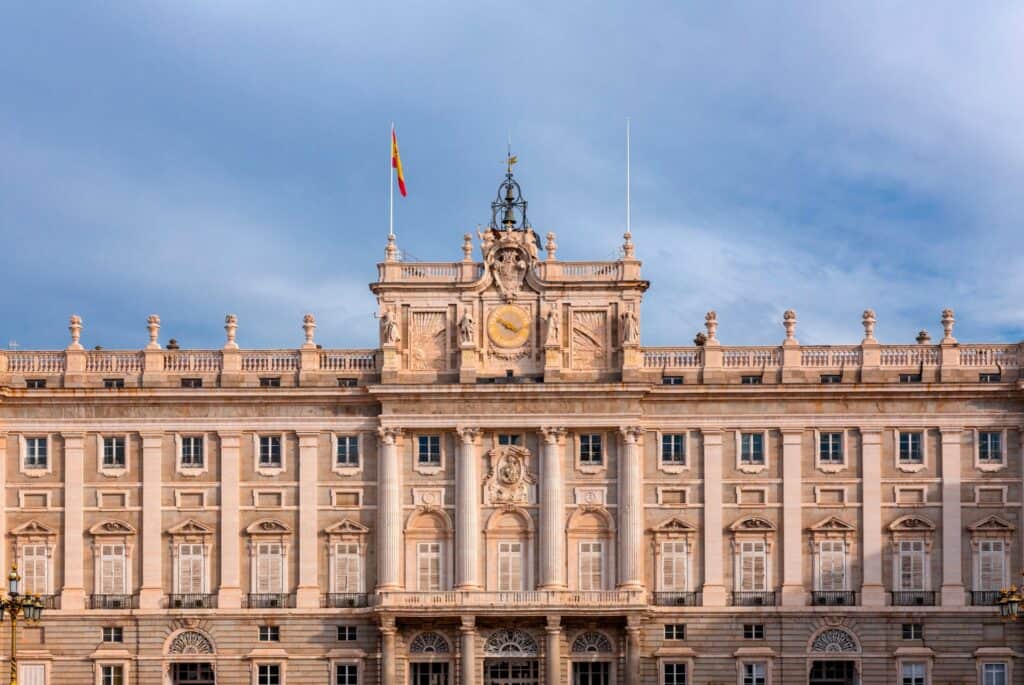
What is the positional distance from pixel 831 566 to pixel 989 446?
342 inches

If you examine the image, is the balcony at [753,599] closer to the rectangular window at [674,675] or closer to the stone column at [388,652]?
the rectangular window at [674,675]

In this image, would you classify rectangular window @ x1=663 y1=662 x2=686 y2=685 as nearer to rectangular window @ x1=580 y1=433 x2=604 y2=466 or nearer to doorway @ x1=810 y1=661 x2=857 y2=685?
doorway @ x1=810 y1=661 x2=857 y2=685

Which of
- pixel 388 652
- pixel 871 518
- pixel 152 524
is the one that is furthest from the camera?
pixel 152 524

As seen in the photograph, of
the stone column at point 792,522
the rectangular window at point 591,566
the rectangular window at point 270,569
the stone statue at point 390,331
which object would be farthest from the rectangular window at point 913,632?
the rectangular window at point 270,569

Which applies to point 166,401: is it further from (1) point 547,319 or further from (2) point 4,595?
(1) point 547,319

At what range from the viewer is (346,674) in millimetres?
80688

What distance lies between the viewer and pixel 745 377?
82.5 metres

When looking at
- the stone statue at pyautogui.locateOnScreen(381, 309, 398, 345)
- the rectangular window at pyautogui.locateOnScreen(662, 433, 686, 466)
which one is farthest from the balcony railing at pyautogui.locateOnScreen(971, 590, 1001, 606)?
the stone statue at pyautogui.locateOnScreen(381, 309, 398, 345)

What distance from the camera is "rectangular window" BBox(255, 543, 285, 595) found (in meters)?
81.6

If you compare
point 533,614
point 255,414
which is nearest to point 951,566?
point 533,614

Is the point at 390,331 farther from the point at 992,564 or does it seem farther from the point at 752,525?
the point at 992,564

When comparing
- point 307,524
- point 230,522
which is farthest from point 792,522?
point 230,522

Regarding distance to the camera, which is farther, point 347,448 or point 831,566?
point 347,448

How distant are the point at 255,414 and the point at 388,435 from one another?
19.9ft
